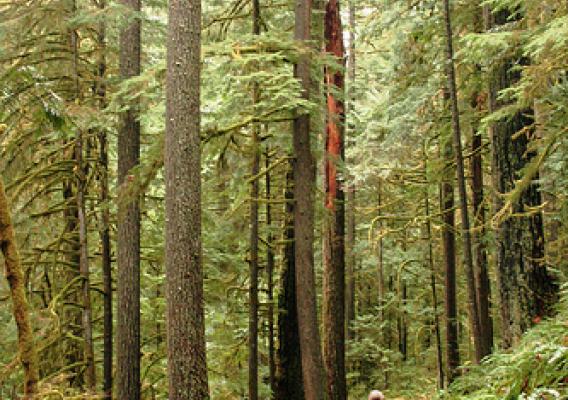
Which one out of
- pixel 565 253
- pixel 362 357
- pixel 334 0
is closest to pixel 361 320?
pixel 362 357

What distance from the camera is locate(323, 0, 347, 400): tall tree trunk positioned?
36.7 feet

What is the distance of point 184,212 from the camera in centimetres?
660

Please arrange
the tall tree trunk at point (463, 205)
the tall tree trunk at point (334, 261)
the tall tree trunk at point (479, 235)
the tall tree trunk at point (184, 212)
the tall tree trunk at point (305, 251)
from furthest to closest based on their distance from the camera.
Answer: the tall tree trunk at point (479, 235) < the tall tree trunk at point (334, 261) < the tall tree trunk at point (305, 251) < the tall tree trunk at point (463, 205) < the tall tree trunk at point (184, 212)

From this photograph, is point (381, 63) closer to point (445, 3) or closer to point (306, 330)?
point (445, 3)

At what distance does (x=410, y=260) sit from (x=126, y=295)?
488 inches

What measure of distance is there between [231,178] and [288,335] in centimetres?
366

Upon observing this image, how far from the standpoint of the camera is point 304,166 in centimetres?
849

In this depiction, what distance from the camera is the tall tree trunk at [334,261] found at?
440 inches

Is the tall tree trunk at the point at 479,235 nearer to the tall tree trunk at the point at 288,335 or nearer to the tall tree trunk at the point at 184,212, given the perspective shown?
the tall tree trunk at the point at 288,335

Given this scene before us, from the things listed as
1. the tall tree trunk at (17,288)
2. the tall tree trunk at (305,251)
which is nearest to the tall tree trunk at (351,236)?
the tall tree trunk at (305,251)

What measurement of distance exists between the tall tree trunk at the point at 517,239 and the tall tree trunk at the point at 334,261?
335 cm

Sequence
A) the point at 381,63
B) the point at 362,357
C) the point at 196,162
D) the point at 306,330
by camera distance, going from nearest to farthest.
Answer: the point at 196,162, the point at 306,330, the point at 362,357, the point at 381,63

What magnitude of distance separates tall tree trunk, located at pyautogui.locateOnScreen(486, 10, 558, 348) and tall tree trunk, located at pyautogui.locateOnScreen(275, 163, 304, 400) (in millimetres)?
4373

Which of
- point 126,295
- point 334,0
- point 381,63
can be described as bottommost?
point 126,295
